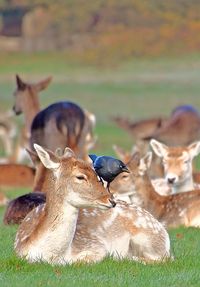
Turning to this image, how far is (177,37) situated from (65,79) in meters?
4.86

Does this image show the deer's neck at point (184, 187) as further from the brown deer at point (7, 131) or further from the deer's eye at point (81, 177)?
the brown deer at point (7, 131)

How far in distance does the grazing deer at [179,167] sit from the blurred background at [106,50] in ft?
92.7

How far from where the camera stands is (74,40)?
47.7 m

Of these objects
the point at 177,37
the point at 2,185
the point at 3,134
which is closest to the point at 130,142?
the point at 3,134

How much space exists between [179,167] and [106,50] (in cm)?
3508

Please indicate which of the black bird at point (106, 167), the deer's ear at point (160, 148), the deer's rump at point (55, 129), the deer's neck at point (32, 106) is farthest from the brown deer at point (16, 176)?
the black bird at point (106, 167)

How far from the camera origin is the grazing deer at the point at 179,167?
13.0 meters

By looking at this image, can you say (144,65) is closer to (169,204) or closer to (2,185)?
(2,185)

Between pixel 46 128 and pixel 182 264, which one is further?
pixel 46 128

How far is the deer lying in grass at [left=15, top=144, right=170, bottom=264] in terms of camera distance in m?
7.87

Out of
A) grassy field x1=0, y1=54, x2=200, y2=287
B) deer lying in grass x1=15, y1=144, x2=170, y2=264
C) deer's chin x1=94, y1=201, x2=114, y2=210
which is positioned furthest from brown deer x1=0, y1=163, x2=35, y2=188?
deer's chin x1=94, y1=201, x2=114, y2=210

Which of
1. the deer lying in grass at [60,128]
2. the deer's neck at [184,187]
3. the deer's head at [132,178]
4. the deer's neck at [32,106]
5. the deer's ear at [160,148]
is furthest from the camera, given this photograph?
the deer's neck at [32,106]

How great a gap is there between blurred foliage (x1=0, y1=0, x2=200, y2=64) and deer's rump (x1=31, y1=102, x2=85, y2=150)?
2750 centimetres

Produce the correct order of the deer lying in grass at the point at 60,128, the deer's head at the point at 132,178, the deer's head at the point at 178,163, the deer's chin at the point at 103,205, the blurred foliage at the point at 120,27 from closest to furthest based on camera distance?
1. the deer's chin at the point at 103,205
2. the deer's head at the point at 132,178
3. the deer's head at the point at 178,163
4. the deer lying in grass at the point at 60,128
5. the blurred foliage at the point at 120,27
